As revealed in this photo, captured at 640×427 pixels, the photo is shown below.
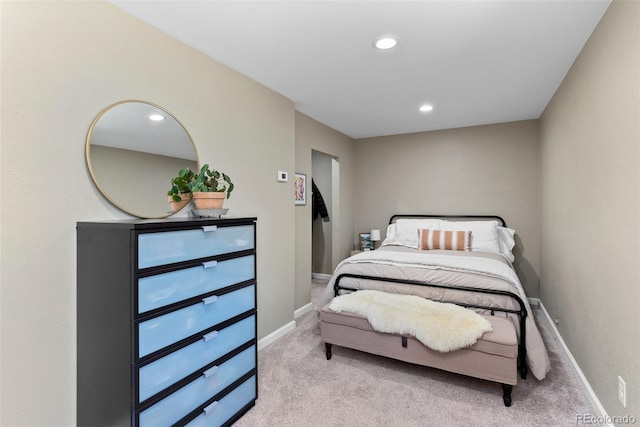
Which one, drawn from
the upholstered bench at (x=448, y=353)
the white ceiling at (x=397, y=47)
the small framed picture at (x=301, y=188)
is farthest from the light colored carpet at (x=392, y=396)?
the white ceiling at (x=397, y=47)

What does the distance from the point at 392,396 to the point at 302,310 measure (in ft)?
5.70

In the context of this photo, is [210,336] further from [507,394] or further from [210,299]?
[507,394]

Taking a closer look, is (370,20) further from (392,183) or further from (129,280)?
(392,183)

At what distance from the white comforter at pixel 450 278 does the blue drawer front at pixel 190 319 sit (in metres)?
1.21

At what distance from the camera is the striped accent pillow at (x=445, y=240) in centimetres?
375

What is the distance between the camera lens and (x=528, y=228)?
4.02 meters

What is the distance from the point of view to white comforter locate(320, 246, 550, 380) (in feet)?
7.07

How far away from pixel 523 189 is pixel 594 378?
2.68 m

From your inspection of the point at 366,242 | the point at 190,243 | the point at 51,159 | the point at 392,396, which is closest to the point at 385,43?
the point at 190,243

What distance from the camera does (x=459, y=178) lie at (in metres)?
4.41

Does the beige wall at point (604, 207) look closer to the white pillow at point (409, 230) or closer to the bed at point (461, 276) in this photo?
the bed at point (461, 276)

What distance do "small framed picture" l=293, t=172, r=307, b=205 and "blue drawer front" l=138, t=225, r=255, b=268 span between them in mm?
1677

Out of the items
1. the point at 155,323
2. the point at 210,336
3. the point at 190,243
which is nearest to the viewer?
the point at 155,323

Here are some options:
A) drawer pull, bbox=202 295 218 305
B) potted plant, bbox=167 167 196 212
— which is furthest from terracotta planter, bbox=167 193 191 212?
drawer pull, bbox=202 295 218 305
